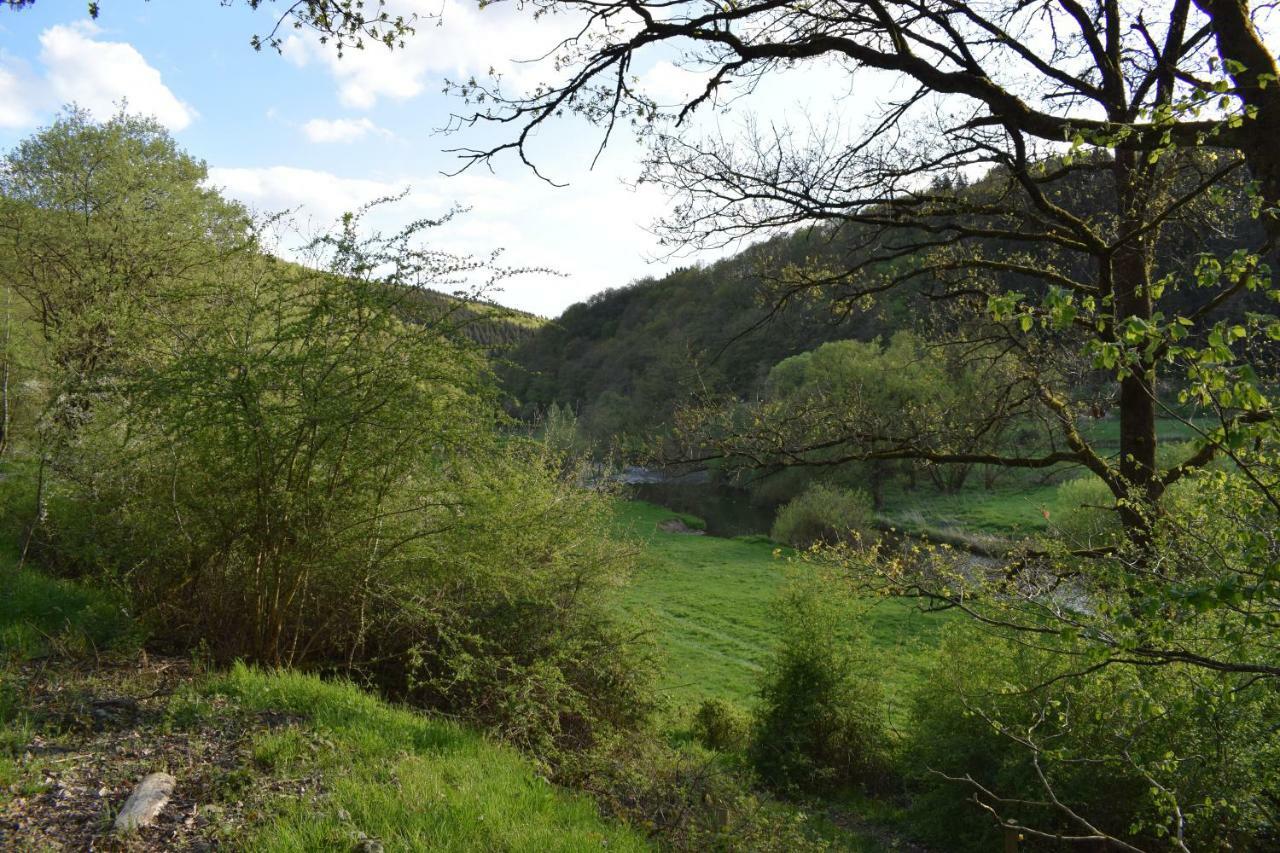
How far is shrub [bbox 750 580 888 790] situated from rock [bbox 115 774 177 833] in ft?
27.2

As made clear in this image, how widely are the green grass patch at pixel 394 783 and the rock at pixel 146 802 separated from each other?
53cm

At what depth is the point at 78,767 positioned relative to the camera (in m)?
4.19

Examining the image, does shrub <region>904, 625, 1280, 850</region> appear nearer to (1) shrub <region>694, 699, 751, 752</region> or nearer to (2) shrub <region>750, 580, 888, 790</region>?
(2) shrub <region>750, 580, 888, 790</region>

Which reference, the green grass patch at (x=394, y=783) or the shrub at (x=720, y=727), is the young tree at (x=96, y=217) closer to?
the green grass patch at (x=394, y=783)

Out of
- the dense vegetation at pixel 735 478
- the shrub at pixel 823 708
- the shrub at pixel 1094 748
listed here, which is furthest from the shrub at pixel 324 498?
the shrub at pixel 1094 748

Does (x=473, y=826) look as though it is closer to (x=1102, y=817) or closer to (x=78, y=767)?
(x=78, y=767)

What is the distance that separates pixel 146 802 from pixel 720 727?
9.90 meters

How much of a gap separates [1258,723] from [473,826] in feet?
15.9

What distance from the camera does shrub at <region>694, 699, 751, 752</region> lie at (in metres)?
12.2

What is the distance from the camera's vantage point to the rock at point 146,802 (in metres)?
3.69

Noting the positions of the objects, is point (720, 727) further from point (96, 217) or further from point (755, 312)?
point (96, 217)

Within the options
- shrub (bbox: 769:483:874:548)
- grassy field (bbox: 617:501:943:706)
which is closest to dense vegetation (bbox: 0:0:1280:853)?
grassy field (bbox: 617:501:943:706)

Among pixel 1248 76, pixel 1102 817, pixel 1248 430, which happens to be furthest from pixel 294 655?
pixel 1248 76

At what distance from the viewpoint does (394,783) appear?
4383mm
